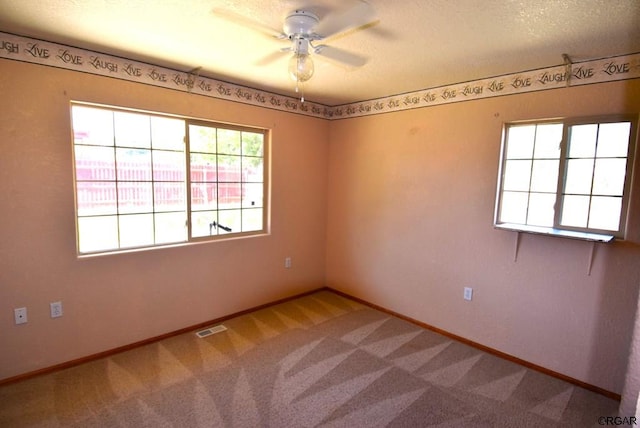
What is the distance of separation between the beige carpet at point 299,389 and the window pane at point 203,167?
60.6 inches

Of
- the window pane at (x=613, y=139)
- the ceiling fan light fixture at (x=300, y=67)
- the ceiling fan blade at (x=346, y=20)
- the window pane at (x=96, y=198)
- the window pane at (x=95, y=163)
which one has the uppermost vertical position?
the ceiling fan blade at (x=346, y=20)

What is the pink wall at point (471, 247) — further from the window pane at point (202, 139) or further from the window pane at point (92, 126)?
the window pane at point (92, 126)

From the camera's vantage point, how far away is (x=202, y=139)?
3197mm

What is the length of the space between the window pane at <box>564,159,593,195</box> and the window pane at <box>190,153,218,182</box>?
314 cm

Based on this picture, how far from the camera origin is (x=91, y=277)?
2596 mm

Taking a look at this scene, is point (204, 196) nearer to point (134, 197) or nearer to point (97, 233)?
point (134, 197)

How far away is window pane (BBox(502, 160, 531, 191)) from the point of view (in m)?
2.77

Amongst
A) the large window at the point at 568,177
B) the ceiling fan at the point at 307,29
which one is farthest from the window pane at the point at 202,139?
the large window at the point at 568,177

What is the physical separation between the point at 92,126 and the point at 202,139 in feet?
2.93

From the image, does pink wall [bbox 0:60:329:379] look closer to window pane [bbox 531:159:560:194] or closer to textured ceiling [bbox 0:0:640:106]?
textured ceiling [bbox 0:0:640:106]

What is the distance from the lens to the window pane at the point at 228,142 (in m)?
3.35

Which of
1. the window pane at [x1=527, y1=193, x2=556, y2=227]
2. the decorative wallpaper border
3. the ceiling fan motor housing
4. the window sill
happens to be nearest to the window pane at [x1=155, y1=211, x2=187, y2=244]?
the decorative wallpaper border

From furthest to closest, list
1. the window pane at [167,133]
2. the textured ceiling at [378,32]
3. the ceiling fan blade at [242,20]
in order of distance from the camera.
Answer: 1. the window pane at [167,133]
2. the textured ceiling at [378,32]
3. the ceiling fan blade at [242,20]

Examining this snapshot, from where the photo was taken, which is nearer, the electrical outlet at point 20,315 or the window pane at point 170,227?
the electrical outlet at point 20,315
